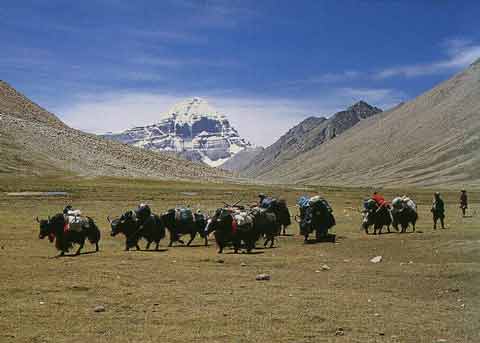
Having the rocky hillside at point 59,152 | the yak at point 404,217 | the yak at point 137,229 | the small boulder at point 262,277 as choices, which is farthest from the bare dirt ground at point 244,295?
the rocky hillside at point 59,152

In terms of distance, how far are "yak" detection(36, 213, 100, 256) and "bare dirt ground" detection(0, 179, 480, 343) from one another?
0.63 metres

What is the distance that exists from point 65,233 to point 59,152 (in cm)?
10603

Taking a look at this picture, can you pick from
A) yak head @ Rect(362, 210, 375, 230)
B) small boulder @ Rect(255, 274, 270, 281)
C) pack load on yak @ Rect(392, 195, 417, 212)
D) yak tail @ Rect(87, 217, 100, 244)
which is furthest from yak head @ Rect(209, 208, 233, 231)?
pack load on yak @ Rect(392, 195, 417, 212)

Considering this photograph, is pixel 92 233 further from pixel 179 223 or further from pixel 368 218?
pixel 368 218

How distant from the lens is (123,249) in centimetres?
2255

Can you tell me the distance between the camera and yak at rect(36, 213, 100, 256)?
20578mm

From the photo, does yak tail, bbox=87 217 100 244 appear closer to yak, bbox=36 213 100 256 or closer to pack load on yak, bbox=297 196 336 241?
yak, bbox=36 213 100 256

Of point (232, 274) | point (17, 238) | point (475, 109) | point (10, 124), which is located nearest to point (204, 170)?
point (10, 124)

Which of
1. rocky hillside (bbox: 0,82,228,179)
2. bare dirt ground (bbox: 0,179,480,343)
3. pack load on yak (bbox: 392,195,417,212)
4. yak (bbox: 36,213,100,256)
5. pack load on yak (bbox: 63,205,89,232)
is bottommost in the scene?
bare dirt ground (bbox: 0,179,480,343)

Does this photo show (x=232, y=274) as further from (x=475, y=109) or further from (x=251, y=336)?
(x=475, y=109)

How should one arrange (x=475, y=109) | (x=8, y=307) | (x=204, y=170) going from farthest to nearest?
1. (x=475, y=109)
2. (x=204, y=170)
3. (x=8, y=307)

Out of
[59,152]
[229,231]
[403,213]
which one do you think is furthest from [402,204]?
[59,152]

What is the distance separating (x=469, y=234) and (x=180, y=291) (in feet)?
53.5

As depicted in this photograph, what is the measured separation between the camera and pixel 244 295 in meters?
12.4
